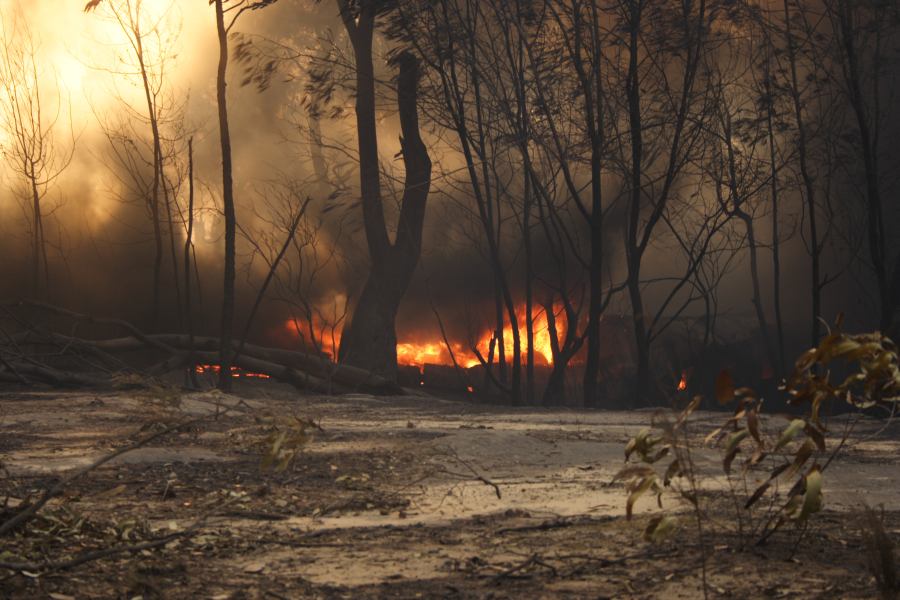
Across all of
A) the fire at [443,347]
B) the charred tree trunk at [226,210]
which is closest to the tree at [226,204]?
the charred tree trunk at [226,210]

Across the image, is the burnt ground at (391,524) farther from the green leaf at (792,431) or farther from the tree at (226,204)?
the tree at (226,204)

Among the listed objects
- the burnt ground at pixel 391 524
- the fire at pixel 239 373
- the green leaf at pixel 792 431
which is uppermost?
the fire at pixel 239 373

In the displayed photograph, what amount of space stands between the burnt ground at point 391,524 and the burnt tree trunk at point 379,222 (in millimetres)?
9964

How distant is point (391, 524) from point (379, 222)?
13.8 metres

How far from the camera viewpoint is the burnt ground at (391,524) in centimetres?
319

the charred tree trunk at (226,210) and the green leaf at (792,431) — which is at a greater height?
the charred tree trunk at (226,210)

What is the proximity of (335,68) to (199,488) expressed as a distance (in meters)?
14.3

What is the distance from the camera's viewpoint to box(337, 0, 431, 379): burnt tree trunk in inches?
680

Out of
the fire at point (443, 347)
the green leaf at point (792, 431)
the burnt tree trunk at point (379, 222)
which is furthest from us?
the fire at point (443, 347)

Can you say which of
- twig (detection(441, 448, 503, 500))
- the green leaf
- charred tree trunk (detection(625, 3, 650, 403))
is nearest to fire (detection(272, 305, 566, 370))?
charred tree trunk (detection(625, 3, 650, 403))

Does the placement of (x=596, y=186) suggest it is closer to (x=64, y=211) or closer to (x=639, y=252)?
(x=639, y=252)

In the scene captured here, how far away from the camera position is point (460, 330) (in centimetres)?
2064

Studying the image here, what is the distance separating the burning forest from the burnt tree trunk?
6cm

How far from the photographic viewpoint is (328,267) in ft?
69.1
